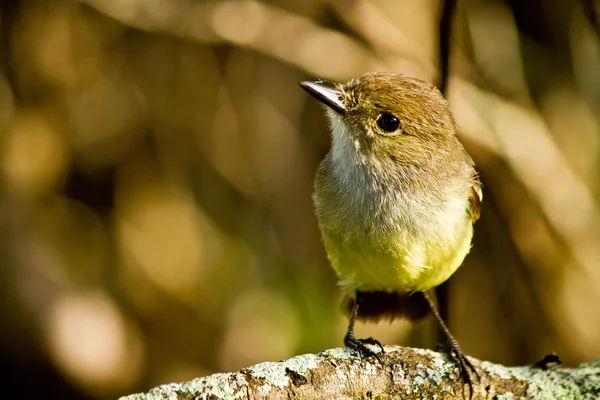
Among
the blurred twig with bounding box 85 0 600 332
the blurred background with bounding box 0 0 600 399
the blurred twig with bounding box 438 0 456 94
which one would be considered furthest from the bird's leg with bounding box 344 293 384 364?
the blurred twig with bounding box 85 0 600 332

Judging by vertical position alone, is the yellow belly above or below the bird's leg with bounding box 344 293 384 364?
above

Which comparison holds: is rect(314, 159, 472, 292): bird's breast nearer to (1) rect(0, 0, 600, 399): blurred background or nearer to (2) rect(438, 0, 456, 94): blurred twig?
(2) rect(438, 0, 456, 94): blurred twig

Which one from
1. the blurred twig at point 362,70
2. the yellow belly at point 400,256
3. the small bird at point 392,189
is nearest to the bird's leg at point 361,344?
the small bird at point 392,189

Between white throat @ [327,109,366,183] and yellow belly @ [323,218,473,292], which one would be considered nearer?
yellow belly @ [323,218,473,292]

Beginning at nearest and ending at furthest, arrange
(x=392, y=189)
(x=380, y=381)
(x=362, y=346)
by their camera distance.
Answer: (x=380, y=381), (x=362, y=346), (x=392, y=189)

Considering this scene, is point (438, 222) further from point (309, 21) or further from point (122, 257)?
point (122, 257)

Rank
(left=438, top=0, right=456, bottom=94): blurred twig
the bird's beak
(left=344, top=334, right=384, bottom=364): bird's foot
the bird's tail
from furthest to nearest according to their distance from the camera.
A: the bird's tail → the bird's beak → (left=438, top=0, right=456, bottom=94): blurred twig → (left=344, top=334, right=384, bottom=364): bird's foot

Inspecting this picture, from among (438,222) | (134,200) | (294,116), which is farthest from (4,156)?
(438,222)

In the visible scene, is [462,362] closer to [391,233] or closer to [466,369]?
[466,369]

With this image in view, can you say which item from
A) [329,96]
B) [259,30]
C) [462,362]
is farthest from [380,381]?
[259,30]
